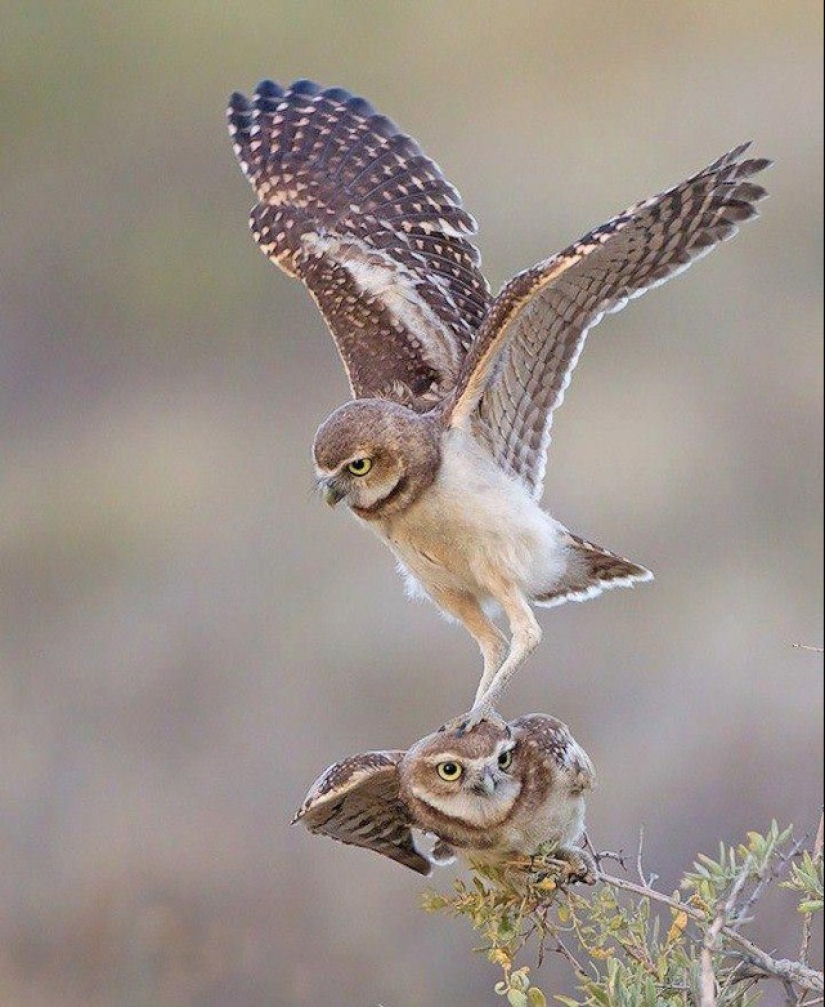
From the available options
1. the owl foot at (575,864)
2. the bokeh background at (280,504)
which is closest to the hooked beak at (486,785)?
the owl foot at (575,864)

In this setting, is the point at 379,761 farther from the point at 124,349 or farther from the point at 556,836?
the point at 124,349

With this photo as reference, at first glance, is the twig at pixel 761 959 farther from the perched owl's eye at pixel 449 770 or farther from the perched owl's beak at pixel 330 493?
the perched owl's beak at pixel 330 493

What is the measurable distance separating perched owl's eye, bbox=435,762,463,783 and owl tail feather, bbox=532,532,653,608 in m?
0.53

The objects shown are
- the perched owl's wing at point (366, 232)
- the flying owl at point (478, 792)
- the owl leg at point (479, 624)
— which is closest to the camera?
the flying owl at point (478, 792)

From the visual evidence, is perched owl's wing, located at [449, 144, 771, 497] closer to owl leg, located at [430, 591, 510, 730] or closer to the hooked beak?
owl leg, located at [430, 591, 510, 730]

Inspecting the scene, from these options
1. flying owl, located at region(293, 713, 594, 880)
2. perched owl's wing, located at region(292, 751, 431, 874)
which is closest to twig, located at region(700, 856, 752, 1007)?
flying owl, located at region(293, 713, 594, 880)

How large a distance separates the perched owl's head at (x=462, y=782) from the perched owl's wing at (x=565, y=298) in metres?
0.55

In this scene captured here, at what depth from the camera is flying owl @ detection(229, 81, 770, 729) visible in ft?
8.34

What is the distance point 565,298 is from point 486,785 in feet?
2.64

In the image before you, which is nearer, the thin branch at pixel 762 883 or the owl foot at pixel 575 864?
the thin branch at pixel 762 883

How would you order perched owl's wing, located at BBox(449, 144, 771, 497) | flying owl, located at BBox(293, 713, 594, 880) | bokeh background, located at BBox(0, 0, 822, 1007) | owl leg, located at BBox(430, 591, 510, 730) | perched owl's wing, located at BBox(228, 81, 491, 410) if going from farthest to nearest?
bokeh background, located at BBox(0, 0, 822, 1007) → perched owl's wing, located at BBox(228, 81, 491, 410) → owl leg, located at BBox(430, 591, 510, 730) → perched owl's wing, located at BBox(449, 144, 771, 497) → flying owl, located at BBox(293, 713, 594, 880)

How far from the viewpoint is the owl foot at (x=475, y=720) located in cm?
248

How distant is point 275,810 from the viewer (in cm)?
475

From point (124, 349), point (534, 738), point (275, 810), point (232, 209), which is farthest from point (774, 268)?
point (534, 738)
